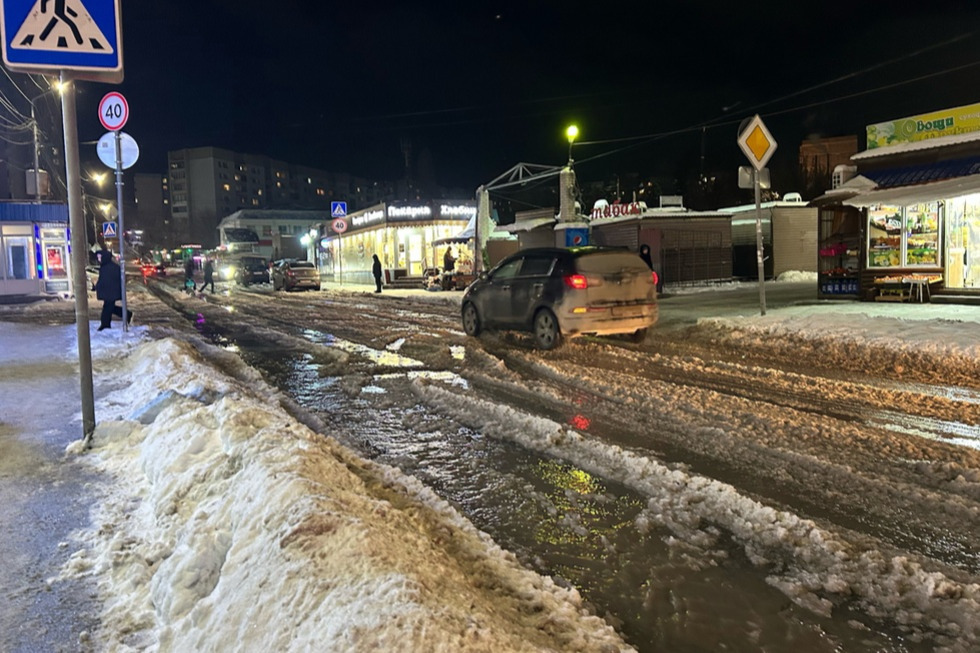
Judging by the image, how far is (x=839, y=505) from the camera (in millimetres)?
4473

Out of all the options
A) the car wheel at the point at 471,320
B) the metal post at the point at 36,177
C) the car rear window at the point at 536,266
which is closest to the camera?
the car rear window at the point at 536,266

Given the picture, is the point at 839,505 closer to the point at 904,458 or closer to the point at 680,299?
the point at 904,458

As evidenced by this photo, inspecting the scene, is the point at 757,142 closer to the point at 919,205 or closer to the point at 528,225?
the point at 919,205

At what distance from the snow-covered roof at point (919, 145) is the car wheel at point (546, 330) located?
10823 mm

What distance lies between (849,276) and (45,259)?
32102 mm

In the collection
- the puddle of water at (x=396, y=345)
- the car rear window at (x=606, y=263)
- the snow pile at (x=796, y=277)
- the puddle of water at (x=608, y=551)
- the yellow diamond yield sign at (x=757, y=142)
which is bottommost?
the puddle of water at (x=608, y=551)

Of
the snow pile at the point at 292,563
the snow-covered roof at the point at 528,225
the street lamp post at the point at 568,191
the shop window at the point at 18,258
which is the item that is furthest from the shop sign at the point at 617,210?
the shop window at the point at 18,258

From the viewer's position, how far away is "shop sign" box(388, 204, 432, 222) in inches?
1539

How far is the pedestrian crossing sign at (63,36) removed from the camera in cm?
526

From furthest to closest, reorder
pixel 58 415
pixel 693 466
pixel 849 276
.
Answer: pixel 849 276 < pixel 58 415 < pixel 693 466

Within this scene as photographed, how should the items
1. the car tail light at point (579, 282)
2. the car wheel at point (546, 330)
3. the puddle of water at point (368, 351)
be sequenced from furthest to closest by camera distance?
the car wheel at point (546, 330), the car tail light at point (579, 282), the puddle of water at point (368, 351)

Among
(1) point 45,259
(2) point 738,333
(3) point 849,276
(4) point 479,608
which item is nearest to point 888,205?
(3) point 849,276

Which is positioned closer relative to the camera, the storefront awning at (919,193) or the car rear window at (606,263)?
the car rear window at (606,263)

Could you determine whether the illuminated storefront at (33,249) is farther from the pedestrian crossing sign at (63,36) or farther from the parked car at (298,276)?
the pedestrian crossing sign at (63,36)
